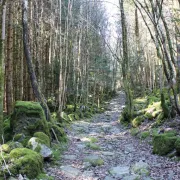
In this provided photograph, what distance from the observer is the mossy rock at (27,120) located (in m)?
6.90

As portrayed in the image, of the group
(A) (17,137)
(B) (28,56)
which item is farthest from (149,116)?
(A) (17,137)

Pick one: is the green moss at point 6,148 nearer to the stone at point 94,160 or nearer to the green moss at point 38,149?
the green moss at point 38,149

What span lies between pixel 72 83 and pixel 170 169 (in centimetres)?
1401

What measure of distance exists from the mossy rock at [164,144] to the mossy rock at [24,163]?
3.23m

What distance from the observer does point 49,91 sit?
17.3 metres

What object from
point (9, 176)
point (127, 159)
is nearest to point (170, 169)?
point (127, 159)

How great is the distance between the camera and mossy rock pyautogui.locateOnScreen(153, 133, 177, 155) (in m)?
6.54

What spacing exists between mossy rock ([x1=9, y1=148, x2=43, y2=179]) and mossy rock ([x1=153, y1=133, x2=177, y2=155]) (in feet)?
10.6

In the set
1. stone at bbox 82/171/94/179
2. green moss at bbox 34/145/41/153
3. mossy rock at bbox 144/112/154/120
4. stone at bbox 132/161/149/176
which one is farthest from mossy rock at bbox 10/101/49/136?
mossy rock at bbox 144/112/154/120

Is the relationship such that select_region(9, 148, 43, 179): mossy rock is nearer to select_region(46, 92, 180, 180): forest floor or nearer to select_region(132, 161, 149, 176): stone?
select_region(46, 92, 180, 180): forest floor

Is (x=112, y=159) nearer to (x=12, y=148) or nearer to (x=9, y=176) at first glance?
(x=12, y=148)

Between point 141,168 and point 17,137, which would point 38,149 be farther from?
point 141,168

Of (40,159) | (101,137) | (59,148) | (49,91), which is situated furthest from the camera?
(49,91)

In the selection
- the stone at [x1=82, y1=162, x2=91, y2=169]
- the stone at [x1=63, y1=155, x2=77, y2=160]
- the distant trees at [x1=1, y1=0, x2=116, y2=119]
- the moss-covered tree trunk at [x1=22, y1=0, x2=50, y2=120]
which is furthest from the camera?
the distant trees at [x1=1, y1=0, x2=116, y2=119]
